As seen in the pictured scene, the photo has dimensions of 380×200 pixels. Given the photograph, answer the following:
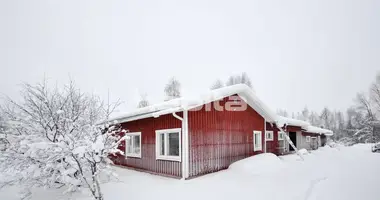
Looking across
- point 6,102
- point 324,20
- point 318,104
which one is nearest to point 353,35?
point 324,20

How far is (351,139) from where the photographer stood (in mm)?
41156

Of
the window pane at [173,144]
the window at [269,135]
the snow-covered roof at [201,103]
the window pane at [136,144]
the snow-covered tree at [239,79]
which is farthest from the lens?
the snow-covered tree at [239,79]

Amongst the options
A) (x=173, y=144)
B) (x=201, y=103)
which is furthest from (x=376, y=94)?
(x=173, y=144)

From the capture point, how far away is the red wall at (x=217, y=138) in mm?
8172

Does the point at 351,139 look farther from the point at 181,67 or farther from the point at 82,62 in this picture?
the point at 82,62

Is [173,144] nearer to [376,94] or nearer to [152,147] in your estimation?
[152,147]

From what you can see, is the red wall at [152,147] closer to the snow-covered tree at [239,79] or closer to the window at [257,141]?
the window at [257,141]

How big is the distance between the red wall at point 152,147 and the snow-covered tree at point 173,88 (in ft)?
90.1

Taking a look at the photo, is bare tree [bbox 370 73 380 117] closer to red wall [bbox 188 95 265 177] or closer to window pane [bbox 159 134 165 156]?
red wall [bbox 188 95 265 177]

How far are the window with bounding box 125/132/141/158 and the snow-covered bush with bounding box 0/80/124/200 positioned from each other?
375 centimetres

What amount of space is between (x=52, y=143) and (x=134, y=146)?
6.08 meters

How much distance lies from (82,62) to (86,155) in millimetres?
38830

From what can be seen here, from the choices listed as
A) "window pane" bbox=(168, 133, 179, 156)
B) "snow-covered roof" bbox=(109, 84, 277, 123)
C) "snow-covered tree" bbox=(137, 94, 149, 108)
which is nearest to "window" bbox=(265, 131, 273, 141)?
"snow-covered roof" bbox=(109, 84, 277, 123)

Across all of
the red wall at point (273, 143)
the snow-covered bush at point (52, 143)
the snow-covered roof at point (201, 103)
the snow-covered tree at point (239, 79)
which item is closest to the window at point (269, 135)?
the red wall at point (273, 143)
